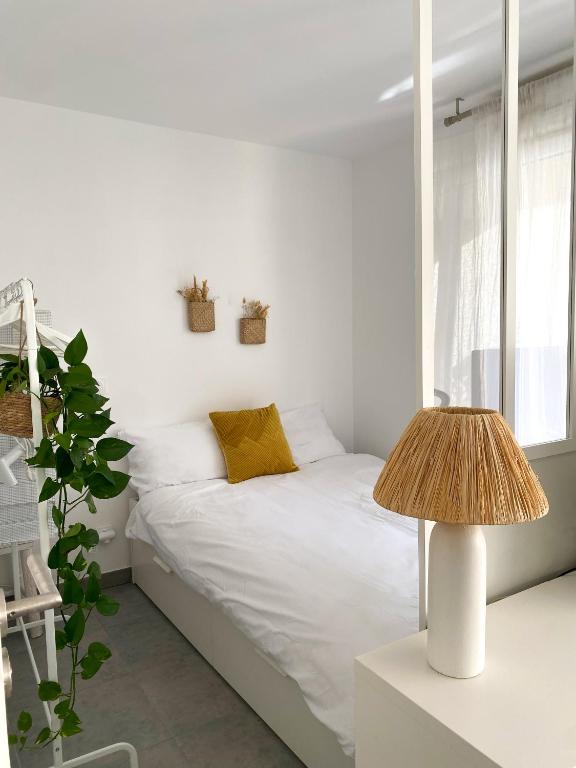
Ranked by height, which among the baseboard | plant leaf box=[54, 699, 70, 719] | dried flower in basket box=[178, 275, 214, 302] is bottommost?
the baseboard

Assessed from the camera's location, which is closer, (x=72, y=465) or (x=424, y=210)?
(x=424, y=210)

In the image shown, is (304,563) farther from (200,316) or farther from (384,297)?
(384,297)

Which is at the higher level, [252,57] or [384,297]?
[252,57]

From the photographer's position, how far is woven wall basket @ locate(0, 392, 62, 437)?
5.20 ft

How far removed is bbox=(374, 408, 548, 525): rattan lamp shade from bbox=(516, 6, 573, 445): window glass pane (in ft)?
1.69

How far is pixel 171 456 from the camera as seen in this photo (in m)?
3.06

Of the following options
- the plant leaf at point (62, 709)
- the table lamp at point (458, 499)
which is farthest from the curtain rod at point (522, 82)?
the plant leaf at point (62, 709)

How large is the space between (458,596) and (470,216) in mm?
858

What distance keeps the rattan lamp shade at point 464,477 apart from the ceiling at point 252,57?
30.2 inches

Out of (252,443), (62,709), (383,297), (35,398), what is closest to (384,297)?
(383,297)

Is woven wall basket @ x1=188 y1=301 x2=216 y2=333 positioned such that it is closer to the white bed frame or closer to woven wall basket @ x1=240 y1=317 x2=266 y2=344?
woven wall basket @ x1=240 y1=317 x2=266 y2=344

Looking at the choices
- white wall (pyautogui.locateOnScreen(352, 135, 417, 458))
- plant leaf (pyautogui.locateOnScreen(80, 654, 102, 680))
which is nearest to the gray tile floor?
plant leaf (pyautogui.locateOnScreen(80, 654, 102, 680))

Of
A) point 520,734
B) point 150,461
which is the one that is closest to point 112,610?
point 520,734

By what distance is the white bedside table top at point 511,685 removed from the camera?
88 cm
